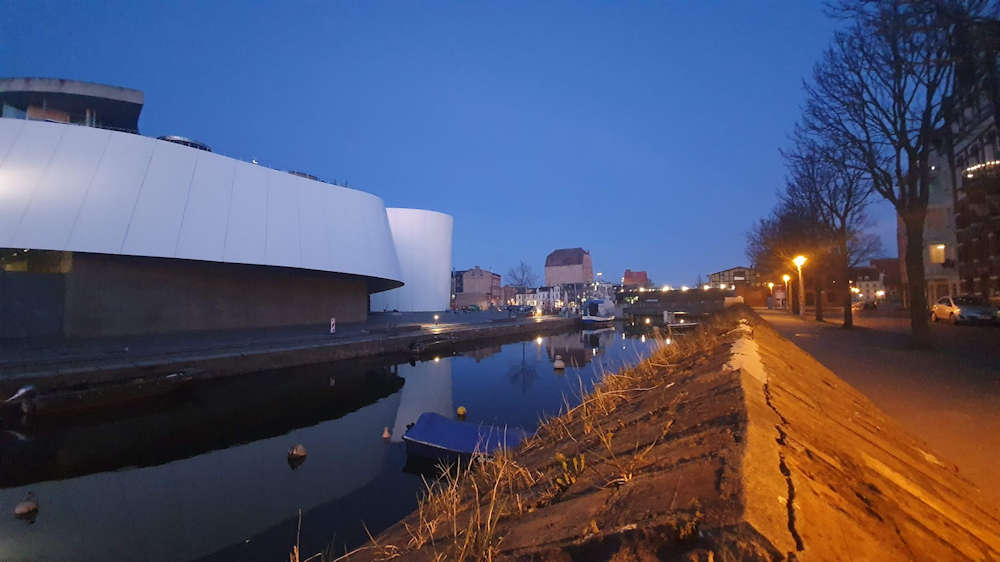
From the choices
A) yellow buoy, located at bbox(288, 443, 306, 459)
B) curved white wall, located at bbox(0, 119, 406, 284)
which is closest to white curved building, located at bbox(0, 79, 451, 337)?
curved white wall, located at bbox(0, 119, 406, 284)

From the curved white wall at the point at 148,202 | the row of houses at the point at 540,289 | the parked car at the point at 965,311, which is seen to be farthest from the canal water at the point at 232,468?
the row of houses at the point at 540,289

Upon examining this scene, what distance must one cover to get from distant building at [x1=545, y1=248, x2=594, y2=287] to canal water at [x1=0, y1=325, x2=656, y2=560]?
9254 cm

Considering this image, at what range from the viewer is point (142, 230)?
2270cm

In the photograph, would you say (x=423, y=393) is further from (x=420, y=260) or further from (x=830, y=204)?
(x=420, y=260)

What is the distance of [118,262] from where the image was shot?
23625 mm

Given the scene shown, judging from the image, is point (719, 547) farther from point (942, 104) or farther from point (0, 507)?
point (942, 104)

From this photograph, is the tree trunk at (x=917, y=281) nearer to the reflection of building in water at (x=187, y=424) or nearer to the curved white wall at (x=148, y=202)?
the reflection of building in water at (x=187, y=424)

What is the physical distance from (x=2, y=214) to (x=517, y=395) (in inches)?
938

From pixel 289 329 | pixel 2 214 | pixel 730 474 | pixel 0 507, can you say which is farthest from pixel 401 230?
pixel 730 474

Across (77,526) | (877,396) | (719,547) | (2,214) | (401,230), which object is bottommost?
(77,526)

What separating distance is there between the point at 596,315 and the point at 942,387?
154ft

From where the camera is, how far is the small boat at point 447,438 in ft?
33.8

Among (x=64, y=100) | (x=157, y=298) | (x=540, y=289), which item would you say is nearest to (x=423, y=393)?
(x=157, y=298)

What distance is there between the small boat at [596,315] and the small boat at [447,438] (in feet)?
139
